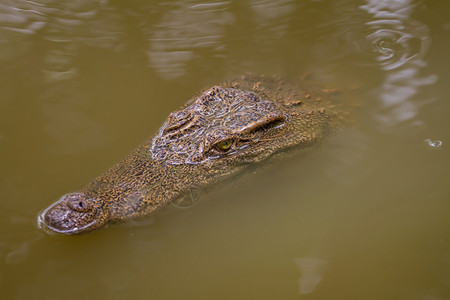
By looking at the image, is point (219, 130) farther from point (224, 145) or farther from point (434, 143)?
point (434, 143)

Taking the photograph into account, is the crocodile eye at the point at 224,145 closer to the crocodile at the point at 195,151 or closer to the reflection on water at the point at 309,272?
the crocodile at the point at 195,151

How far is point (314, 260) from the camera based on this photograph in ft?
11.0

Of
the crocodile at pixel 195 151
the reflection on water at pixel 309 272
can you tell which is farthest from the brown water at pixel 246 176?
the crocodile at pixel 195 151

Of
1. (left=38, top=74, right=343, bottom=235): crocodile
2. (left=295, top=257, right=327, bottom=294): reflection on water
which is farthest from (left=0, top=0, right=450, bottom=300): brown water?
(left=38, top=74, right=343, bottom=235): crocodile

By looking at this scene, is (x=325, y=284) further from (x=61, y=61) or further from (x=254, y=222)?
(x=61, y=61)

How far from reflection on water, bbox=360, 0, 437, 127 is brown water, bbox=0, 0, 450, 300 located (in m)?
Answer: 0.02

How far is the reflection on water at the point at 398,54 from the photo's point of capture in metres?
4.38

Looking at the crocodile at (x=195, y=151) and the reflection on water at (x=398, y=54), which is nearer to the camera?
the crocodile at (x=195, y=151)

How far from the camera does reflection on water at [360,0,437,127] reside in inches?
172

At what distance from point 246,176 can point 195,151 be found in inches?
23.4

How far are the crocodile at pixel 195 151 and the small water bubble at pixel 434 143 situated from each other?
99 centimetres

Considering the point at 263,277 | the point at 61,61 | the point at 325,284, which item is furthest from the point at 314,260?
the point at 61,61

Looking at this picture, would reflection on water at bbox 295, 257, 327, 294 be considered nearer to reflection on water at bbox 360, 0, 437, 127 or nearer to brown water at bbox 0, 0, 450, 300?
brown water at bbox 0, 0, 450, 300

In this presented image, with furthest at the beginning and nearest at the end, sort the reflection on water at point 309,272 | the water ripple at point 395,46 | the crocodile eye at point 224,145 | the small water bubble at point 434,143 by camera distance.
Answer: the water ripple at point 395,46 → the small water bubble at point 434,143 → the crocodile eye at point 224,145 → the reflection on water at point 309,272
